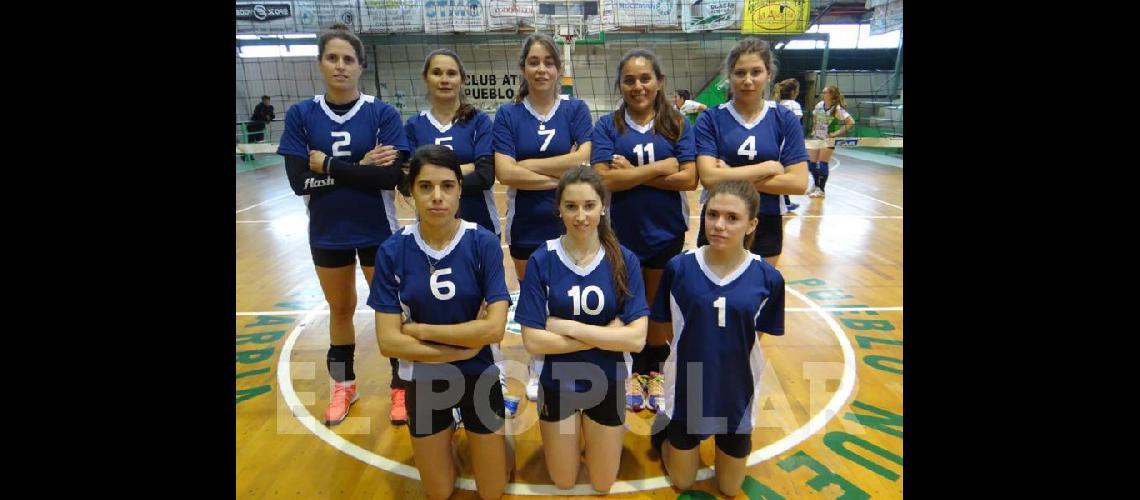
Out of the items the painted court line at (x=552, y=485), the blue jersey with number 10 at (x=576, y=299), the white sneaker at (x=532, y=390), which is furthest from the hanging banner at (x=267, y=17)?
the blue jersey with number 10 at (x=576, y=299)

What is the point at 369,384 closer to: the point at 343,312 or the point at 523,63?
the point at 343,312

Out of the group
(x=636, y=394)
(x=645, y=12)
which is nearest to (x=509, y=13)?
(x=645, y=12)

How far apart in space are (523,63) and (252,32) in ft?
47.0

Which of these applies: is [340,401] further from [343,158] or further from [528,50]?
[528,50]

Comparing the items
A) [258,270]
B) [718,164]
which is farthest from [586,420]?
[258,270]

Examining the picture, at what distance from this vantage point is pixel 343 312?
10.0 ft

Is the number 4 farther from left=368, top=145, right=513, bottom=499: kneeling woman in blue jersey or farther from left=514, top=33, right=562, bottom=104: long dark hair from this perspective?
left=368, top=145, right=513, bottom=499: kneeling woman in blue jersey

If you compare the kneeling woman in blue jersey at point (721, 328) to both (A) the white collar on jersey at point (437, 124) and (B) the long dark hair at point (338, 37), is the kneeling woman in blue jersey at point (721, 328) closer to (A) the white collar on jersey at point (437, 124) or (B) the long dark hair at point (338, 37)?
(A) the white collar on jersey at point (437, 124)

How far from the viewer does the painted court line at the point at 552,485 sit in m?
2.44

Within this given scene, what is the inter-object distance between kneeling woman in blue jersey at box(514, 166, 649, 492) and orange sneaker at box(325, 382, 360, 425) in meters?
1.27

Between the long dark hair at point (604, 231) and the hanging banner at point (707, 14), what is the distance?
1117 cm

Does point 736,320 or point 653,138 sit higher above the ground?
point 653,138

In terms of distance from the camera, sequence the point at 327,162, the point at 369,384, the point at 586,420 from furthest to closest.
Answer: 1. the point at 369,384
2. the point at 327,162
3. the point at 586,420

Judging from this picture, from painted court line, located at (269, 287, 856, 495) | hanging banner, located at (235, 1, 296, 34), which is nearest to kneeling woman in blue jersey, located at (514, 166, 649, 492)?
painted court line, located at (269, 287, 856, 495)
